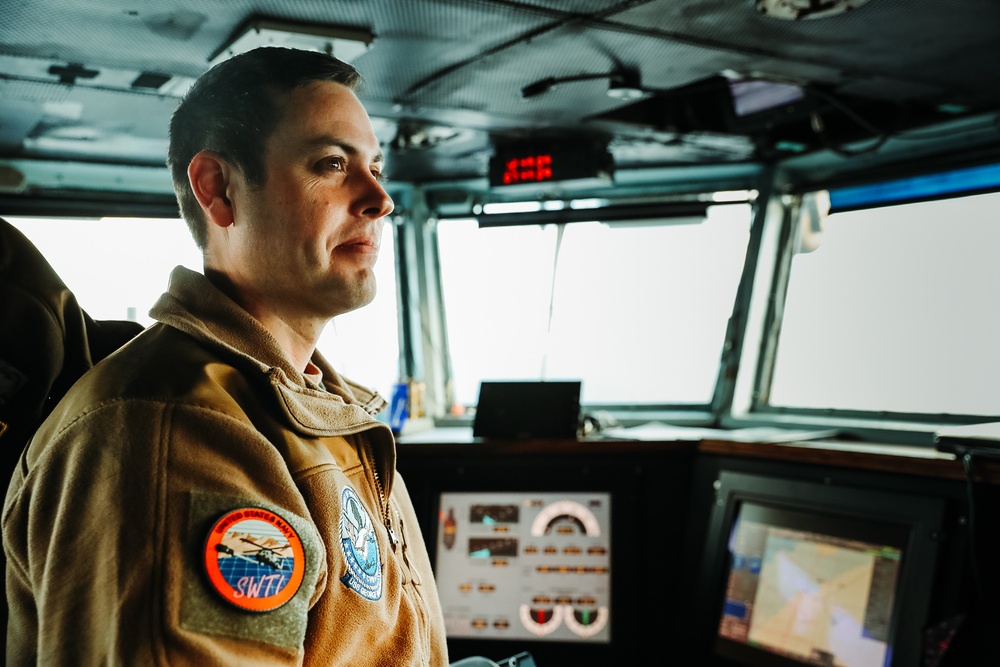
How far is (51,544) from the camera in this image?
76 centimetres

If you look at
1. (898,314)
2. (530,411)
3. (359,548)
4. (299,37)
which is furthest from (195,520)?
(898,314)

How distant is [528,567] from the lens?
277cm

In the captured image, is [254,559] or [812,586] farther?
[812,586]

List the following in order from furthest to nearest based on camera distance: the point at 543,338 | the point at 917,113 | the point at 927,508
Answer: the point at 543,338, the point at 917,113, the point at 927,508

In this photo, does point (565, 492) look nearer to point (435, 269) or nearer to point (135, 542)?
point (435, 269)

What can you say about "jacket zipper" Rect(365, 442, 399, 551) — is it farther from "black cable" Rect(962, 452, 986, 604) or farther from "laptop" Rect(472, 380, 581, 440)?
"laptop" Rect(472, 380, 581, 440)

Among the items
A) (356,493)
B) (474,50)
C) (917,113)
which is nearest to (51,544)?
(356,493)

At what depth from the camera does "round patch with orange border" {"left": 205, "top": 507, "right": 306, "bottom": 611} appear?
0.77 metres

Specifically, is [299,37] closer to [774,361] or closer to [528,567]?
[528,567]

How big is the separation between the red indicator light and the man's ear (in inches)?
90.3

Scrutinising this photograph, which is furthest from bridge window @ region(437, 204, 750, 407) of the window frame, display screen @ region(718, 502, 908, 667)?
display screen @ region(718, 502, 908, 667)

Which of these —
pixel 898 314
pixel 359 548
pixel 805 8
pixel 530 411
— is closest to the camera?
pixel 359 548

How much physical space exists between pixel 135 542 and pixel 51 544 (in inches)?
3.4

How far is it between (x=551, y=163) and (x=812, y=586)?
1.86m
